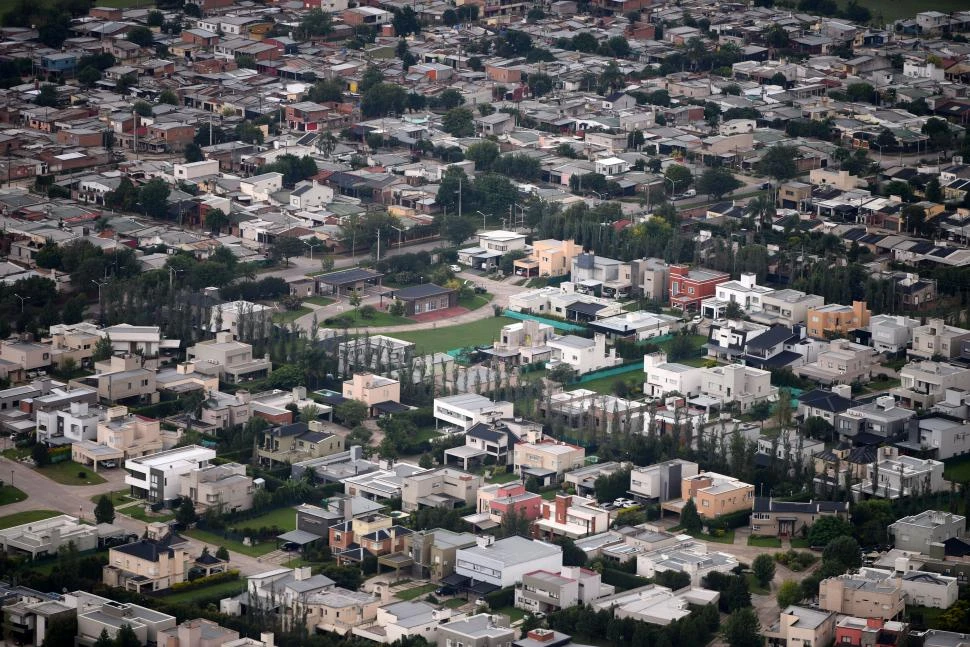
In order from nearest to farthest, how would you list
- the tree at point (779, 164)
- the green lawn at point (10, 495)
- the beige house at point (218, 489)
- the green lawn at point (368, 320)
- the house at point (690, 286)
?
the beige house at point (218, 489), the green lawn at point (10, 495), the green lawn at point (368, 320), the house at point (690, 286), the tree at point (779, 164)

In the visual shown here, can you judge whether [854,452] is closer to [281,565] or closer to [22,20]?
[281,565]

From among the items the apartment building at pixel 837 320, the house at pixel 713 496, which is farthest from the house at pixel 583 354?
the house at pixel 713 496

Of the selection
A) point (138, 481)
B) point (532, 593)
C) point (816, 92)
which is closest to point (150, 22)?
point (816, 92)

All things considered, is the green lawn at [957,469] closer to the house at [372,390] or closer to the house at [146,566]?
the house at [372,390]

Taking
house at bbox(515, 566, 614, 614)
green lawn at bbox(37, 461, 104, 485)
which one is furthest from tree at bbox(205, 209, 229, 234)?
house at bbox(515, 566, 614, 614)

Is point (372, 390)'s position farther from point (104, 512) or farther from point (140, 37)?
point (140, 37)

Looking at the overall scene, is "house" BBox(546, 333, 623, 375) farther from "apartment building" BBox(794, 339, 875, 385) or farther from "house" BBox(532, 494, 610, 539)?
"house" BBox(532, 494, 610, 539)
